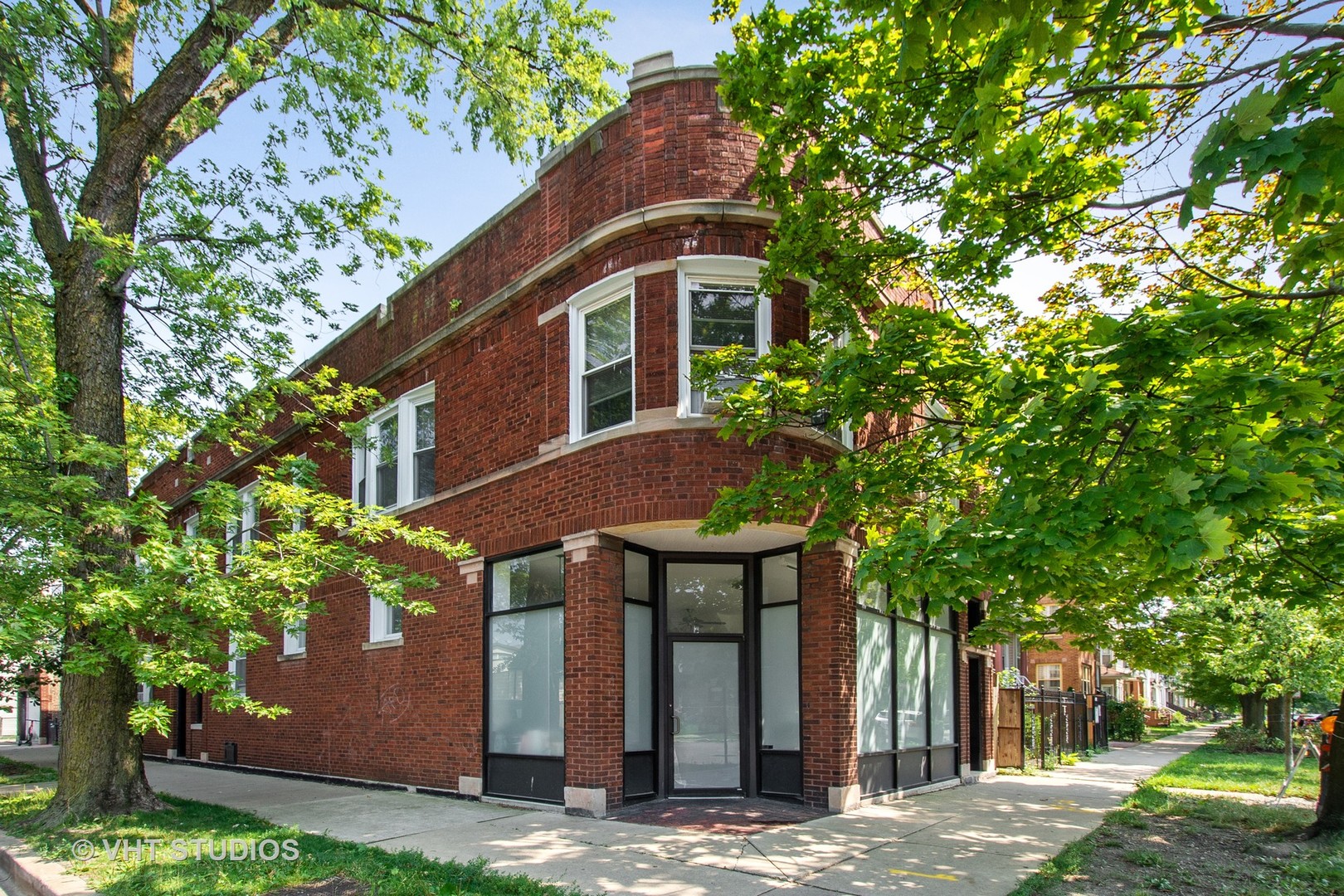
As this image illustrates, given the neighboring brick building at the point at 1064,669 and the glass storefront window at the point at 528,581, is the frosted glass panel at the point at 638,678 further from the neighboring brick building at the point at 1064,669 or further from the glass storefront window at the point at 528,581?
the neighboring brick building at the point at 1064,669

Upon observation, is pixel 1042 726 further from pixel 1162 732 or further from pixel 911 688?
pixel 1162 732

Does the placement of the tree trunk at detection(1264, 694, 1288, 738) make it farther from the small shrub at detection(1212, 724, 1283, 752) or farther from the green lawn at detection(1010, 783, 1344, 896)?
the green lawn at detection(1010, 783, 1344, 896)

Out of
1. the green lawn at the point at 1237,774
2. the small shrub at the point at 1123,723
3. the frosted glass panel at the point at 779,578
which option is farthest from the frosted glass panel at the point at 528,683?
the small shrub at the point at 1123,723

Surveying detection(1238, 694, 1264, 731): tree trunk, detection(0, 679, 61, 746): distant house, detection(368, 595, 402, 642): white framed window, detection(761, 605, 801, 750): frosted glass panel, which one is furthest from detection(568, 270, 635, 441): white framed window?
detection(1238, 694, 1264, 731): tree trunk

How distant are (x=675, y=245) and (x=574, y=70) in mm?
5783

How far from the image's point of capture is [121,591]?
30.0 feet

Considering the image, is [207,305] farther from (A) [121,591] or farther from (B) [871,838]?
(B) [871,838]

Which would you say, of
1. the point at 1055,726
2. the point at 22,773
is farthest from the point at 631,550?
the point at 1055,726

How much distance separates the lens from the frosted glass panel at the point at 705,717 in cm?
1131

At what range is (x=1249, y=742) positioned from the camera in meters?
29.5

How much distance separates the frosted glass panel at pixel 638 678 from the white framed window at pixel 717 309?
8.73 feet

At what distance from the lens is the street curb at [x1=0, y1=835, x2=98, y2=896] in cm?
740

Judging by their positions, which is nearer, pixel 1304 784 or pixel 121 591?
pixel 121 591

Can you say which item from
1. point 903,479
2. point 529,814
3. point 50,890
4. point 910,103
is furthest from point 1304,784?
point 50,890
